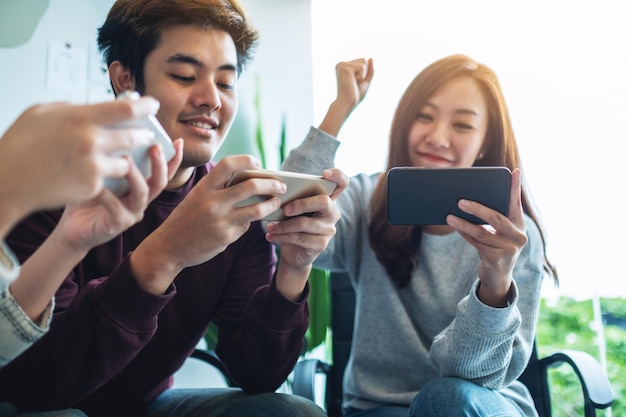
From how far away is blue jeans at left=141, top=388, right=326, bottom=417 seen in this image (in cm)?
90

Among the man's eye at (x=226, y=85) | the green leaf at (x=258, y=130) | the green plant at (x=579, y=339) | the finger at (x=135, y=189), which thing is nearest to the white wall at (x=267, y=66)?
the green leaf at (x=258, y=130)

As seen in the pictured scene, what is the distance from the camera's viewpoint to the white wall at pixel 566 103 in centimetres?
186

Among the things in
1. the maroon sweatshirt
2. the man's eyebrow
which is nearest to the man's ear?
the man's eyebrow

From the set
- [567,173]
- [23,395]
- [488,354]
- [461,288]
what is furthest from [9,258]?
[567,173]

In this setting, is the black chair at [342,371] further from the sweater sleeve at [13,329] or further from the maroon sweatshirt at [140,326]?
the sweater sleeve at [13,329]

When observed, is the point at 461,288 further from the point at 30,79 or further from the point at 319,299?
the point at 30,79

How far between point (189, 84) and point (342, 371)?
88 centimetres

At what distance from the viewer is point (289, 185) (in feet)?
2.63

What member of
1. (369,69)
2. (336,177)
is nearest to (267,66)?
(369,69)

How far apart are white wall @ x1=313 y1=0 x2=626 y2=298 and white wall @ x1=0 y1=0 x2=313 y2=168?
1.65ft

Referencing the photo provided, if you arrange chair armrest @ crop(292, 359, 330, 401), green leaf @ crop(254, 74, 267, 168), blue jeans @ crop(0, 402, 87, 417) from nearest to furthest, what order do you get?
1. blue jeans @ crop(0, 402, 87, 417)
2. chair armrest @ crop(292, 359, 330, 401)
3. green leaf @ crop(254, 74, 267, 168)

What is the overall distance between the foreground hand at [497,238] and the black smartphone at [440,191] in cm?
2

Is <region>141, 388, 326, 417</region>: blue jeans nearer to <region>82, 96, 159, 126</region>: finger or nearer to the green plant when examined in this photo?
<region>82, 96, 159, 126</region>: finger

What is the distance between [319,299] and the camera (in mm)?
1946
